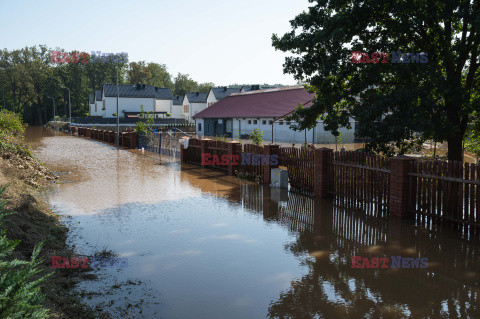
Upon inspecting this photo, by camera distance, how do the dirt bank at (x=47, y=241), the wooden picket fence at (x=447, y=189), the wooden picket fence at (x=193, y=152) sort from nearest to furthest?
1. the dirt bank at (x=47, y=241)
2. the wooden picket fence at (x=447, y=189)
3. the wooden picket fence at (x=193, y=152)

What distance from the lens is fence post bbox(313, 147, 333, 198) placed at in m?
13.0

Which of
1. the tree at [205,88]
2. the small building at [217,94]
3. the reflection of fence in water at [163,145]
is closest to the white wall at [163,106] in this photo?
the small building at [217,94]

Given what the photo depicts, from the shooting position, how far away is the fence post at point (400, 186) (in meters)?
10.2

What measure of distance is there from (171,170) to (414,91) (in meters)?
12.6

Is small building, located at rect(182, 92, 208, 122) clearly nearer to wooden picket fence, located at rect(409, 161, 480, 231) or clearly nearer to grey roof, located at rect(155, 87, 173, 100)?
grey roof, located at rect(155, 87, 173, 100)

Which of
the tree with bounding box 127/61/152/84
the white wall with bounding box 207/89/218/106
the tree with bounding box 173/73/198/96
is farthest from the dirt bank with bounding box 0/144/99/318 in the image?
the tree with bounding box 173/73/198/96

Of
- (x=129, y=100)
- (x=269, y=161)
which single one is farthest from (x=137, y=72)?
(x=269, y=161)

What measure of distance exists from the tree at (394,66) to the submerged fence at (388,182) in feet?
Answer: 3.64

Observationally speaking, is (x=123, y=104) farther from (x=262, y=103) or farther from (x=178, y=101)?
(x=262, y=103)

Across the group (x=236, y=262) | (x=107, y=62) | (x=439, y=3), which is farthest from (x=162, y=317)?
(x=107, y=62)

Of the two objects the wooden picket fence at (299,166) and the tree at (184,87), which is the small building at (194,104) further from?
the wooden picket fence at (299,166)

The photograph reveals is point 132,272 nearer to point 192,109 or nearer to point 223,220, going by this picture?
point 223,220

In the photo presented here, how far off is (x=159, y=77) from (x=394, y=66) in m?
154

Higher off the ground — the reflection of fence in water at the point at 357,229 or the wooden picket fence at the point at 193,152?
the wooden picket fence at the point at 193,152
